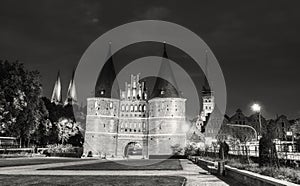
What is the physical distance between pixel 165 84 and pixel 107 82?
474 inches

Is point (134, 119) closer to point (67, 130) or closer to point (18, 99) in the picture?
point (67, 130)

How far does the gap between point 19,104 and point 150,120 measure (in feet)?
116

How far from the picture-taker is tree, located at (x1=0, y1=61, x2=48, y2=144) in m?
31.7

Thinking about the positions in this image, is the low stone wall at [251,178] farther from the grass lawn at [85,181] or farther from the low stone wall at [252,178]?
the grass lawn at [85,181]

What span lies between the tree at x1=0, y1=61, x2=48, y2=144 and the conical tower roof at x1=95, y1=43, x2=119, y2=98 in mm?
28462

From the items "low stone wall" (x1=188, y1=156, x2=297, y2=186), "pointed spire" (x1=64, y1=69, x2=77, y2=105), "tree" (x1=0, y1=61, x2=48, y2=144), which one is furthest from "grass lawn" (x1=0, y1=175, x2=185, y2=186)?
"pointed spire" (x1=64, y1=69, x2=77, y2=105)

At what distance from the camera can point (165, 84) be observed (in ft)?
213

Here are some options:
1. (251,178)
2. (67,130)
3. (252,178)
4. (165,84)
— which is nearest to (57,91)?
(67,130)

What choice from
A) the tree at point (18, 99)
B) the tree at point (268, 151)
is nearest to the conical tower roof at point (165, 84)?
the tree at point (18, 99)

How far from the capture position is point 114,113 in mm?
65438

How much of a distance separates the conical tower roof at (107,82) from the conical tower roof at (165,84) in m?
8.46

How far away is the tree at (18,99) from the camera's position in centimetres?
3172

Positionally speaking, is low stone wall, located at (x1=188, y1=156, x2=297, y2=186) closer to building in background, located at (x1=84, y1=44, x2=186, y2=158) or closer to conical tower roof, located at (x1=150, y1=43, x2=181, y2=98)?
building in background, located at (x1=84, y1=44, x2=186, y2=158)

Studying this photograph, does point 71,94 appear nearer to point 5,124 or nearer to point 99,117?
point 99,117
